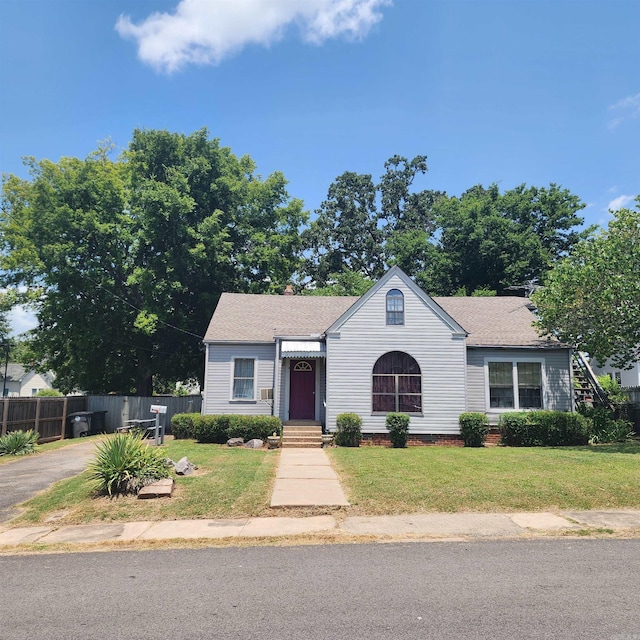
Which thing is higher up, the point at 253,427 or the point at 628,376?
the point at 628,376

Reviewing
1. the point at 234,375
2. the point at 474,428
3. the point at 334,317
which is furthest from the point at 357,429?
the point at 334,317

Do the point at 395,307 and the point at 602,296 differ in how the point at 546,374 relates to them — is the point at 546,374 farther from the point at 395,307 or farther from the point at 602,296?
the point at 395,307

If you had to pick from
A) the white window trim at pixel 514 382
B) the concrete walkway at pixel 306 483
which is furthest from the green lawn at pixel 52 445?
the white window trim at pixel 514 382

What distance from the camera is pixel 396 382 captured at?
1770cm

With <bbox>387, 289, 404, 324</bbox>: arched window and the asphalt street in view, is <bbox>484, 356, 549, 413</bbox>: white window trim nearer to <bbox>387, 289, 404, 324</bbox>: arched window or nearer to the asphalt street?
<bbox>387, 289, 404, 324</bbox>: arched window

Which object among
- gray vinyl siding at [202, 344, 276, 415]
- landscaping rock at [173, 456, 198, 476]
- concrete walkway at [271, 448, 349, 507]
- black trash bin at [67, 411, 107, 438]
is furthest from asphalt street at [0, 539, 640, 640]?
black trash bin at [67, 411, 107, 438]

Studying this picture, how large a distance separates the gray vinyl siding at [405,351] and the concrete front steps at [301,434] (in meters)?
0.66

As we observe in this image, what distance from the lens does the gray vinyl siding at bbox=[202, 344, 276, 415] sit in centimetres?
1903

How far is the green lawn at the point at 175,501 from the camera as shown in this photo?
8.30m

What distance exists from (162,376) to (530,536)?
27.8 metres

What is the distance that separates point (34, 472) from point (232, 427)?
19.8ft

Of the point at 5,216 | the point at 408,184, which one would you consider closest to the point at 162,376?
the point at 5,216

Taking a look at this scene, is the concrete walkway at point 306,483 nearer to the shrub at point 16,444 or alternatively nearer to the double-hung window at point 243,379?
the double-hung window at point 243,379

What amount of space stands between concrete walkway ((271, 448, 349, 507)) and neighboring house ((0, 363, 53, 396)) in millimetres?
56518
